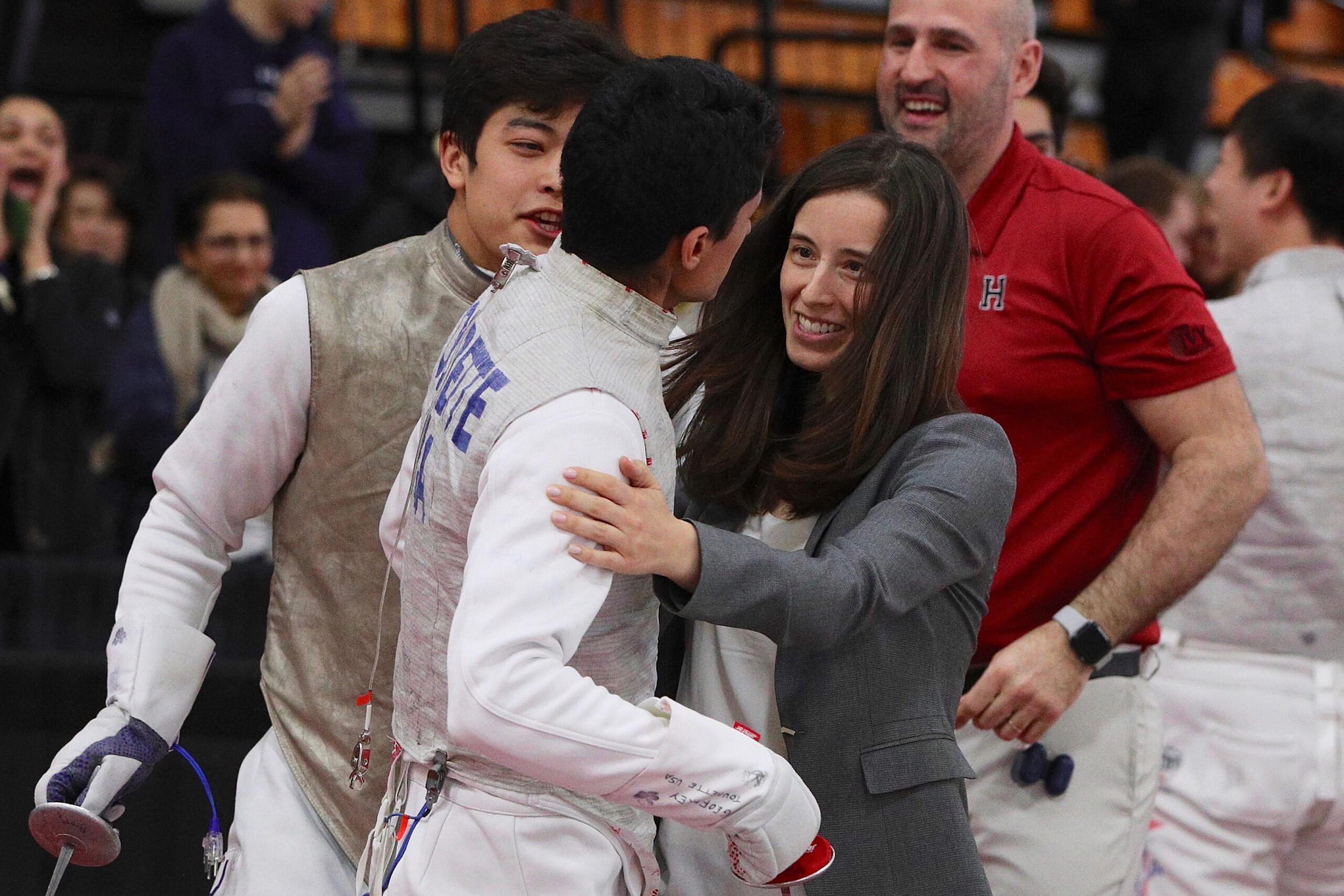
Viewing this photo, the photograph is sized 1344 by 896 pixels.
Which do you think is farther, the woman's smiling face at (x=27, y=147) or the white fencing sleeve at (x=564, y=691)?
the woman's smiling face at (x=27, y=147)

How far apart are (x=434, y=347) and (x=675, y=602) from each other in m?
0.60

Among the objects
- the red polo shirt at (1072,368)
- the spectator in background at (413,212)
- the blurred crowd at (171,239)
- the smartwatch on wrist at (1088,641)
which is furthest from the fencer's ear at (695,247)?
the spectator in background at (413,212)

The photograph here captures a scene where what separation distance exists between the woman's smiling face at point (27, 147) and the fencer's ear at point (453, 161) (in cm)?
317

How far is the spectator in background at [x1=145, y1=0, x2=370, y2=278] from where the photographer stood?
16.7 feet

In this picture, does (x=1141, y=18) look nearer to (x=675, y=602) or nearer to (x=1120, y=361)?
(x=1120, y=361)

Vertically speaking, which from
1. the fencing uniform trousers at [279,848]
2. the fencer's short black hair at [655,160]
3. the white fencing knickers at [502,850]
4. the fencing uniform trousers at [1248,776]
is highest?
the fencer's short black hair at [655,160]

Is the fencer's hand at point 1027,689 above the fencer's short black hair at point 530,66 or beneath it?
beneath

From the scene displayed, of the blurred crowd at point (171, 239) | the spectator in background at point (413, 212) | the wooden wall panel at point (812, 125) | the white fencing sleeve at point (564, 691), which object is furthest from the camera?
the wooden wall panel at point (812, 125)

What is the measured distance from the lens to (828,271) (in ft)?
6.63

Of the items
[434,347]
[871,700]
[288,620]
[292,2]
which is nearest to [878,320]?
[871,700]

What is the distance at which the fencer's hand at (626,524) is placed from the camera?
152 cm

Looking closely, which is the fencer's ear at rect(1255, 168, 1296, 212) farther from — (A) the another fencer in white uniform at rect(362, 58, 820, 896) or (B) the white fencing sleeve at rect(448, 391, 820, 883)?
(B) the white fencing sleeve at rect(448, 391, 820, 883)

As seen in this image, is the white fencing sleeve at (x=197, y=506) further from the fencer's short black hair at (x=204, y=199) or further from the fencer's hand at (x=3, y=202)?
the fencer's hand at (x=3, y=202)

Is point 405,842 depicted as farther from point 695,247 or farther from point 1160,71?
point 1160,71
